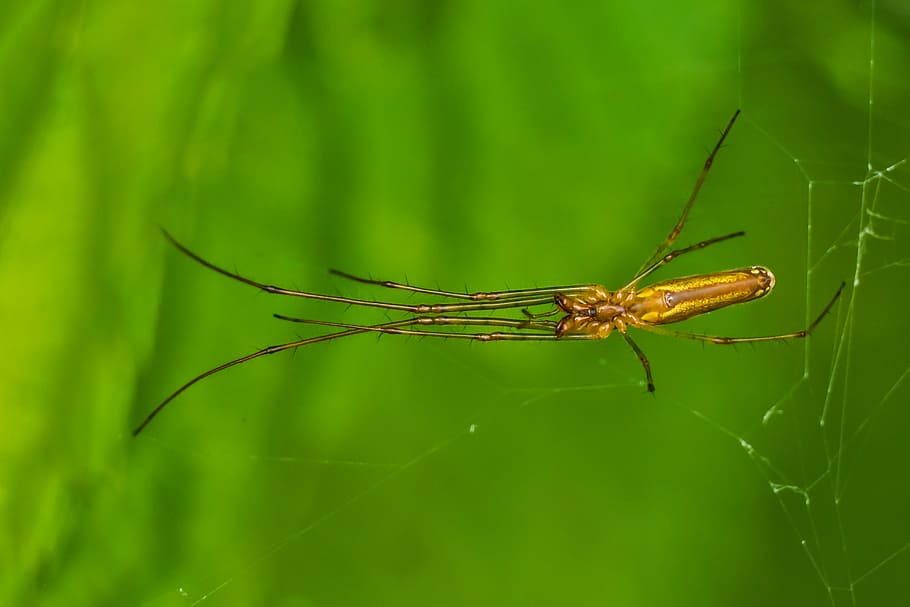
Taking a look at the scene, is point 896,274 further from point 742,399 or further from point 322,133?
point 322,133

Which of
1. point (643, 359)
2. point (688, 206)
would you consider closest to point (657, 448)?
point (643, 359)

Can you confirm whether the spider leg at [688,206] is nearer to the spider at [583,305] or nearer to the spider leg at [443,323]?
the spider at [583,305]

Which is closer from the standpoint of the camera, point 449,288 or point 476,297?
point 476,297

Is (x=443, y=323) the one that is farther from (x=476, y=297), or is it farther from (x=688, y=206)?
(x=688, y=206)

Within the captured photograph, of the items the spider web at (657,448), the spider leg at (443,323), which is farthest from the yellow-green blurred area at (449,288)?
the spider leg at (443,323)

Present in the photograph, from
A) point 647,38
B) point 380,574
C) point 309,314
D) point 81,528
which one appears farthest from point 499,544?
point 647,38

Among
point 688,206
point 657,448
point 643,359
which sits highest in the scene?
point 688,206

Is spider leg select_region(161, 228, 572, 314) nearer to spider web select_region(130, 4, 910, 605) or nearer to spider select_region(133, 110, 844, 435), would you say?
spider select_region(133, 110, 844, 435)
